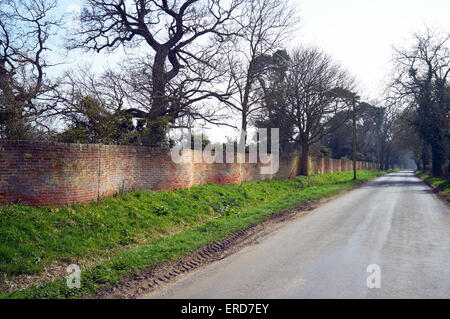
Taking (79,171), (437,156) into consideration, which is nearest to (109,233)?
(79,171)

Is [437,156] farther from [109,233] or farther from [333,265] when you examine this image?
[109,233]

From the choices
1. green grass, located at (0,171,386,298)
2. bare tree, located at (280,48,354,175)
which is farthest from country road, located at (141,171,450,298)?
bare tree, located at (280,48,354,175)

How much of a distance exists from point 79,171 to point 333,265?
21.5ft

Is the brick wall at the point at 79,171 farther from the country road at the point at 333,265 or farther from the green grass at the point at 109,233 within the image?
the country road at the point at 333,265

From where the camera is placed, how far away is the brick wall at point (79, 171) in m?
7.78

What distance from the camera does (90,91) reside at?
16.3 meters

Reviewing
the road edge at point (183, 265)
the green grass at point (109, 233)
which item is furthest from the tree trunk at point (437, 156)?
the road edge at point (183, 265)

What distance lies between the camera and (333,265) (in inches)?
238

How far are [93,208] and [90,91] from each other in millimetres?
9193

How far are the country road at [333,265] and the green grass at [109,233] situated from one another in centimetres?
106

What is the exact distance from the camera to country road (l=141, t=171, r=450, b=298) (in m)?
4.87

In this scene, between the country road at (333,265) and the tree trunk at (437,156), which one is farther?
the tree trunk at (437,156)

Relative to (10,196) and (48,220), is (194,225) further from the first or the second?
(10,196)
